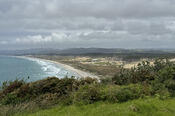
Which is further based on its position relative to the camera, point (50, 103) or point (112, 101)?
point (50, 103)

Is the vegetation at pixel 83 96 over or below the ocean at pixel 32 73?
over

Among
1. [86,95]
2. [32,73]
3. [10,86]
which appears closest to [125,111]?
[86,95]

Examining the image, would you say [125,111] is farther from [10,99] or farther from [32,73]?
[32,73]

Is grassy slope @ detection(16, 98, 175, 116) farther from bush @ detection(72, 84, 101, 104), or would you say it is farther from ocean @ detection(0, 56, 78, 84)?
ocean @ detection(0, 56, 78, 84)

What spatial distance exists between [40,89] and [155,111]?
6.10 m

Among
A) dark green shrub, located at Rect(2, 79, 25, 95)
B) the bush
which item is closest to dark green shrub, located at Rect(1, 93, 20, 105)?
dark green shrub, located at Rect(2, 79, 25, 95)

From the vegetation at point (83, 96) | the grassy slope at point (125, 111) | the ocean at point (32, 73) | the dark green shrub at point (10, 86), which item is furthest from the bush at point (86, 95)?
the ocean at point (32, 73)

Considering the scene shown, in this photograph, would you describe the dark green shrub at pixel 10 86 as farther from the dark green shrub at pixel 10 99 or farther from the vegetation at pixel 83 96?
the dark green shrub at pixel 10 99

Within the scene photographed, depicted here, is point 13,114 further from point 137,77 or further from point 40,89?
point 137,77

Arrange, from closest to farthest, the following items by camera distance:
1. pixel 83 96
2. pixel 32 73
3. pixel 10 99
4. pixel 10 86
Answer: pixel 83 96 → pixel 10 99 → pixel 10 86 → pixel 32 73

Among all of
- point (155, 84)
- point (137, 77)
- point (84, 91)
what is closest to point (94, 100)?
point (84, 91)

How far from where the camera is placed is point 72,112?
670cm

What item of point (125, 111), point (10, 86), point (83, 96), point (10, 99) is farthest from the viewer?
point (10, 86)

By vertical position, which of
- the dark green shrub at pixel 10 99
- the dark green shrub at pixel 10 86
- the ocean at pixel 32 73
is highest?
the dark green shrub at pixel 10 86
